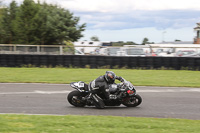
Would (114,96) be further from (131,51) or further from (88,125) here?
(131,51)

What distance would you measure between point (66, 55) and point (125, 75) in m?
5.05

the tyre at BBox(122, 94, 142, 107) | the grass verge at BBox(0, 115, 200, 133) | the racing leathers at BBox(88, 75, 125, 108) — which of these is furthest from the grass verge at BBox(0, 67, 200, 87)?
the grass verge at BBox(0, 115, 200, 133)

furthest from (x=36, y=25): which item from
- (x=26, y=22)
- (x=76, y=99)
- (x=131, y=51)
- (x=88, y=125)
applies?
(x=88, y=125)

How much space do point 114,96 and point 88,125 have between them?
2.85 m

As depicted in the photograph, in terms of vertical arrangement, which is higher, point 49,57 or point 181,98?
point 49,57

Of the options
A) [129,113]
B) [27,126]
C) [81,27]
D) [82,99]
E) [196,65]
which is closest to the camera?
[27,126]

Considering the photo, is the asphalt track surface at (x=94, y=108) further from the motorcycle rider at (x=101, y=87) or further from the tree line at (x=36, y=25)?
the tree line at (x=36, y=25)

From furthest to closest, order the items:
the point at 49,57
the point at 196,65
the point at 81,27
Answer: the point at 81,27, the point at 49,57, the point at 196,65

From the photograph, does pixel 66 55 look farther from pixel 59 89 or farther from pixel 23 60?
pixel 59 89

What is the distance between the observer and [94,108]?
31.7 feet

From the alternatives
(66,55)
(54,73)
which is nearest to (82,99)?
(54,73)

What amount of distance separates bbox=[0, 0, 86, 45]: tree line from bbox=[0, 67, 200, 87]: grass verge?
510 inches

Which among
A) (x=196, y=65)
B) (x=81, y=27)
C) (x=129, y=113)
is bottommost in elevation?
(x=129, y=113)

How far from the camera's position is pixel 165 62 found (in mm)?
20438
